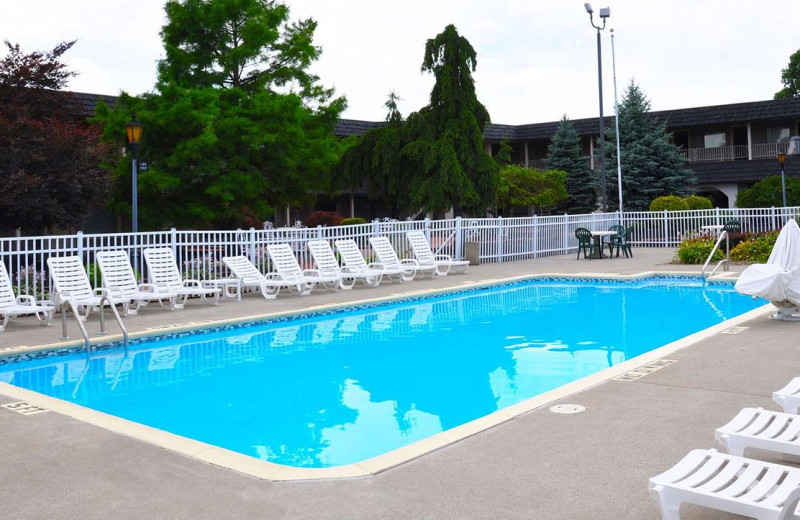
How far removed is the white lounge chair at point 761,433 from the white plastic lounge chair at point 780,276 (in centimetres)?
569

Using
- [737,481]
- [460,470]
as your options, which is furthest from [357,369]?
[737,481]

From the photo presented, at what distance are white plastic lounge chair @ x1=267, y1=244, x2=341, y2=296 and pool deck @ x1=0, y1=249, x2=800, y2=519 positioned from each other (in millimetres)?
8561

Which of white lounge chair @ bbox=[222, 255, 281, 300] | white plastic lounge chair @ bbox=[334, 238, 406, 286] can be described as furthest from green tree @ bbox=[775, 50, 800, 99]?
white lounge chair @ bbox=[222, 255, 281, 300]

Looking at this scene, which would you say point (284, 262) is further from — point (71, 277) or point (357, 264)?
point (71, 277)

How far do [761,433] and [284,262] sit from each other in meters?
12.1

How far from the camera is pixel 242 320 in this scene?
12.2m

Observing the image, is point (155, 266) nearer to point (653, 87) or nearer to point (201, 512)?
point (201, 512)

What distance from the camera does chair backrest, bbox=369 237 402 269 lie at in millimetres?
17625

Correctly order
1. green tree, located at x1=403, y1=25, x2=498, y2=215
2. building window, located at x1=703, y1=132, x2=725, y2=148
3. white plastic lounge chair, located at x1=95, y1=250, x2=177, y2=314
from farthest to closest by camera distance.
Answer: building window, located at x1=703, y1=132, x2=725, y2=148, green tree, located at x1=403, y1=25, x2=498, y2=215, white plastic lounge chair, located at x1=95, y1=250, x2=177, y2=314

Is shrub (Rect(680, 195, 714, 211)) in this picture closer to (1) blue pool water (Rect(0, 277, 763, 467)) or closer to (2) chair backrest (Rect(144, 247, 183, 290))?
(1) blue pool water (Rect(0, 277, 763, 467))

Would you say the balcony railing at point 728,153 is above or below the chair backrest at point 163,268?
above

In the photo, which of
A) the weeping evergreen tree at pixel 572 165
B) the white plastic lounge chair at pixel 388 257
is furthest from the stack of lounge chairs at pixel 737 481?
the weeping evergreen tree at pixel 572 165

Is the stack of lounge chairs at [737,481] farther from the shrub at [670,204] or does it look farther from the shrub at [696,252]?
the shrub at [670,204]

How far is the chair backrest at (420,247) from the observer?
18.8m
